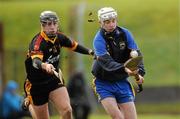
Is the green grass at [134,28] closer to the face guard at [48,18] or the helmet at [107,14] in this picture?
the face guard at [48,18]

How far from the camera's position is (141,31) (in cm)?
4228

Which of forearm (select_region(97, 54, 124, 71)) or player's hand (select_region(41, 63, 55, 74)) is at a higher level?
player's hand (select_region(41, 63, 55, 74))

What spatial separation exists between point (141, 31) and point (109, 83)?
1009 inches

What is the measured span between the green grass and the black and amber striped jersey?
18297 mm

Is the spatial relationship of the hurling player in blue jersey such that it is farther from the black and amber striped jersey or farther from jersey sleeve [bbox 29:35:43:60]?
jersey sleeve [bbox 29:35:43:60]

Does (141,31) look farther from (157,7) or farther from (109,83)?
(109,83)

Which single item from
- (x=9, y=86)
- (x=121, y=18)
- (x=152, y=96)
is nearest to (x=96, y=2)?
(x=121, y=18)

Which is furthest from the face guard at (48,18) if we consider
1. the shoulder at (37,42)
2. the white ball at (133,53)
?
the white ball at (133,53)

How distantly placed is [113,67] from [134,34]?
82.6ft

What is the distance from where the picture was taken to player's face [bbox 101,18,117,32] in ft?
54.0

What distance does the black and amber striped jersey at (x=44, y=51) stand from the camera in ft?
54.7

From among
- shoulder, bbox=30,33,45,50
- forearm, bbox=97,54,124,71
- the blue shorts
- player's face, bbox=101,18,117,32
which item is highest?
player's face, bbox=101,18,117,32

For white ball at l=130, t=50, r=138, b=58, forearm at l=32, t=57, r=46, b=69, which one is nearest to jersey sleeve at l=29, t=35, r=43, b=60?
forearm at l=32, t=57, r=46, b=69

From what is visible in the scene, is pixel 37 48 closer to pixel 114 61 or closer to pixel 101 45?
pixel 101 45
